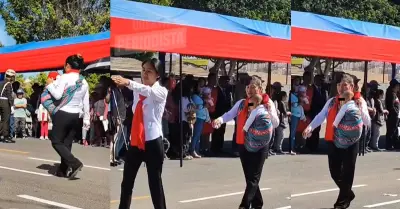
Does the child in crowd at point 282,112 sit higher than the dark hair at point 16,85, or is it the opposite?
the dark hair at point 16,85

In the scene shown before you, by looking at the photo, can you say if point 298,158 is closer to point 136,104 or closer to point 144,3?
point 136,104

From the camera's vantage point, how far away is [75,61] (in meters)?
2.65

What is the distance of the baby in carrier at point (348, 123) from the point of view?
252cm

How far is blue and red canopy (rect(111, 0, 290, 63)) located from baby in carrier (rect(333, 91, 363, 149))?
40 cm

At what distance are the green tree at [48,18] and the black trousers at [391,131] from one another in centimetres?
133

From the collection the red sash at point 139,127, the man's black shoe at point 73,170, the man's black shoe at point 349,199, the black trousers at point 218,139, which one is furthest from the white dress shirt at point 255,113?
the man's black shoe at point 73,170

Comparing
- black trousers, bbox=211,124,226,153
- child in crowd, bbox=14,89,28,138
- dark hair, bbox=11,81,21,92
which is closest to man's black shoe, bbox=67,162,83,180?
child in crowd, bbox=14,89,28,138

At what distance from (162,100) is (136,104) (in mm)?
119

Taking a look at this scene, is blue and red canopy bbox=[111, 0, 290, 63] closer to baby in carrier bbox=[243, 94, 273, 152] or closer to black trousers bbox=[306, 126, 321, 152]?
baby in carrier bbox=[243, 94, 273, 152]

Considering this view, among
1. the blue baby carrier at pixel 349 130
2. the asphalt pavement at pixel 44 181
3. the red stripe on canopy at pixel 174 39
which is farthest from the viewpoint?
the asphalt pavement at pixel 44 181

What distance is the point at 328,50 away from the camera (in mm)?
2391

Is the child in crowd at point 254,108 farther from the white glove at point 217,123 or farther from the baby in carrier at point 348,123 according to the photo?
the baby in carrier at point 348,123

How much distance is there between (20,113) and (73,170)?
39 centimetres

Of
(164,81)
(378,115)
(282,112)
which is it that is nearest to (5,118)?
(164,81)
